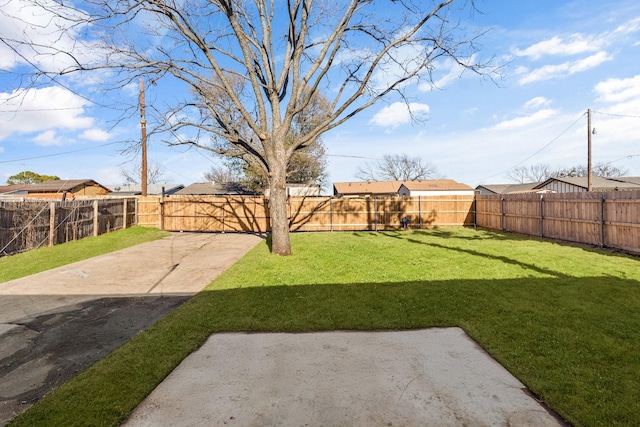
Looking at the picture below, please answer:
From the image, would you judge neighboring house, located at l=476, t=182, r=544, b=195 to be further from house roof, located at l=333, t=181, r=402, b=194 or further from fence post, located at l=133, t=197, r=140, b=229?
fence post, located at l=133, t=197, r=140, b=229

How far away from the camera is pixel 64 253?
10.0m

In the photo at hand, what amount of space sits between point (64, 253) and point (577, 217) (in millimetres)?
17822

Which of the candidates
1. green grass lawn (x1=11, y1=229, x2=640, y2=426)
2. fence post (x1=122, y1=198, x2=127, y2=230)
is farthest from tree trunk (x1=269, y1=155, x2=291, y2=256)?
fence post (x1=122, y1=198, x2=127, y2=230)

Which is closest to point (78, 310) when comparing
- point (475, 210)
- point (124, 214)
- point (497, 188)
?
point (124, 214)

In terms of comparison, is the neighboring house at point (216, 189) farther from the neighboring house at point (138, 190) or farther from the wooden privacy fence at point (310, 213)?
the wooden privacy fence at point (310, 213)

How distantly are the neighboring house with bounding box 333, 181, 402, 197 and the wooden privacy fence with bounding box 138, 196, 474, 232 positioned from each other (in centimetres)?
2642

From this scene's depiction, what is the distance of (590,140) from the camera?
62.0ft

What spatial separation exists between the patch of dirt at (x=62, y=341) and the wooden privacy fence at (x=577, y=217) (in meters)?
12.3

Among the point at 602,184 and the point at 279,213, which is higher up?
the point at 602,184

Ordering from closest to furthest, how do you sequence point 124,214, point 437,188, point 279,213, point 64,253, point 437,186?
point 279,213
point 64,253
point 124,214
point 437,188
point 437,186

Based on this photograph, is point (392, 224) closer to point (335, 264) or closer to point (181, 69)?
point (335, 264)

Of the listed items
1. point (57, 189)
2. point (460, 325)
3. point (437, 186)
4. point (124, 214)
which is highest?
point (437, 186)

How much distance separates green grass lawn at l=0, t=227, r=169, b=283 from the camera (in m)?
7.95

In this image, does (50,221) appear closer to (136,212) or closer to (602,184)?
(136,212)
